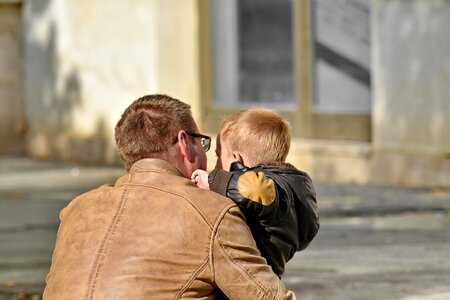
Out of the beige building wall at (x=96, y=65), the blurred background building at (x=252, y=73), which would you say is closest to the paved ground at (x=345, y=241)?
the blurred background building at (x=252, y=73)

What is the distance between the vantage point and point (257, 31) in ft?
50.4

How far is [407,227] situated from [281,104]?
4916mm

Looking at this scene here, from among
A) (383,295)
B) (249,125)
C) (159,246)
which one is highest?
(249,125)

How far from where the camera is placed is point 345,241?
970 cm

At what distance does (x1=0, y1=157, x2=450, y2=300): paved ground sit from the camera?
778 centimetres

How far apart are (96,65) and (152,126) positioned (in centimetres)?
1255

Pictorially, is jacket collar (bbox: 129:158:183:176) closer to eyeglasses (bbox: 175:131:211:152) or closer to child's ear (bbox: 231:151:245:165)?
eyeglasses (bbox: 175:131:211:152)

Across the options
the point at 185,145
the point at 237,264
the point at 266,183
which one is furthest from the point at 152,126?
the point at 237,264

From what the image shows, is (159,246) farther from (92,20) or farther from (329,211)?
(92,20)

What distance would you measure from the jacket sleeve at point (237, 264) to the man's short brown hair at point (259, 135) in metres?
0.51

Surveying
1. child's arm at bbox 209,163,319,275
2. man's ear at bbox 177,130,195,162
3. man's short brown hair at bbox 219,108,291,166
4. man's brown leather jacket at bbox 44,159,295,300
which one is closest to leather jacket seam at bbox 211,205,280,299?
man's brown leather jacket at bbox 44,159,295,300

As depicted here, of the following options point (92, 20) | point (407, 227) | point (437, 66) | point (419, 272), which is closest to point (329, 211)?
point (407, 227)

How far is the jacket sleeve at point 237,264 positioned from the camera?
376cm

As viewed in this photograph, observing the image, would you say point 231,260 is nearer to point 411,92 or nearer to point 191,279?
point 191,279
